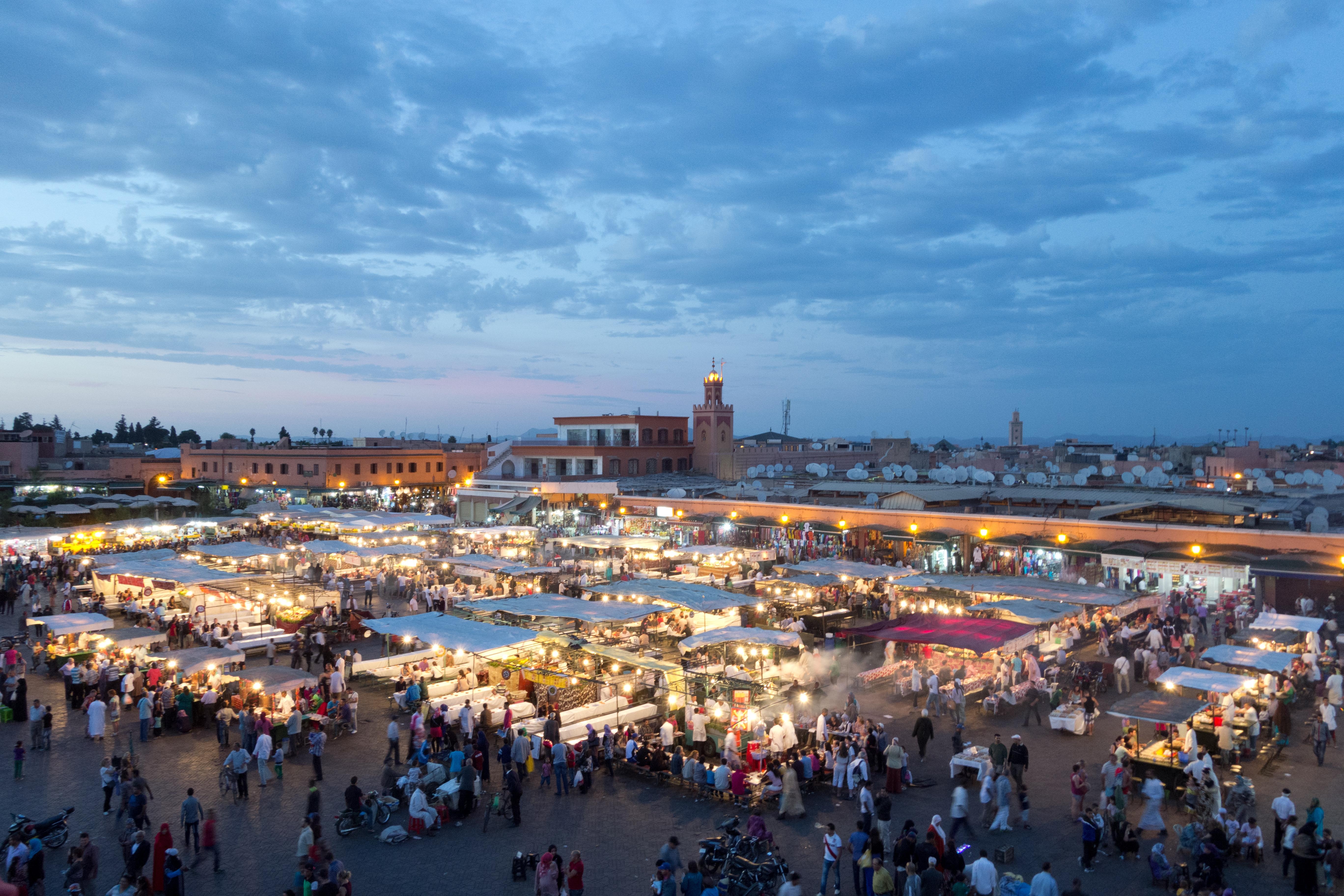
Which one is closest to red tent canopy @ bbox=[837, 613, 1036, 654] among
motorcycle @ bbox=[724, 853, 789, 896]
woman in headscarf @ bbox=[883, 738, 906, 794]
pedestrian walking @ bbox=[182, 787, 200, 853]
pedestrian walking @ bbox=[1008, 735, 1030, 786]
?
pedestrian walking @ bbox=[1008, 735, 1030, 786]

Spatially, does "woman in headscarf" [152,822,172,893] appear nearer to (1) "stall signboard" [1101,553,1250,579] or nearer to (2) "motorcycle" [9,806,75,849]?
(2) "motorcycle" [9,806,75,849]

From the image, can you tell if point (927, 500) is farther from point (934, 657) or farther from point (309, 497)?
point (309, 497)

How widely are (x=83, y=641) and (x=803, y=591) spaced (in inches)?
681

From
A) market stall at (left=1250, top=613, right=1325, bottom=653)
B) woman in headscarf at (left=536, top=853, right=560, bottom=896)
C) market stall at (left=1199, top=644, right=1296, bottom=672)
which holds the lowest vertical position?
woman in headscarf at (left=536, top=853, right=560, bottom=896)

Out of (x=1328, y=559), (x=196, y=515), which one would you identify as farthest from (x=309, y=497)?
(x=1328, y=559)

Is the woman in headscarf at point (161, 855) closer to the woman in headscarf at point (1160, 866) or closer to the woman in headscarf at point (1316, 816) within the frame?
the woman in headscarf at point (1160, 866)

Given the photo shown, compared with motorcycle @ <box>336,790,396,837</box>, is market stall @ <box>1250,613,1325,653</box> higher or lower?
higher

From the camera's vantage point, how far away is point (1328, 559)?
922 inches

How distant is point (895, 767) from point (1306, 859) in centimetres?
480

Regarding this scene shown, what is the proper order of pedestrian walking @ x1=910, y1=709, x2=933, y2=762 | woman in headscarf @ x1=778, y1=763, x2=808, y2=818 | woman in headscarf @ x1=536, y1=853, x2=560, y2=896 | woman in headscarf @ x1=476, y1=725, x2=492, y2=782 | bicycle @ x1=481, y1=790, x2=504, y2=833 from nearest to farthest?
woman in headscarf @ x1=536, y1=853, x2=560, y2=896, bicycle @ x1=481, y1=790, x2=504, y2=833, woman in headscarf @ x1=778, y1=763, x2=808, y2=818, woman in headscarf @ x1=476, y1=725, x2=492, y2=782, pedestrian walking @ x1=910, y1=709, x2=933, y2=762

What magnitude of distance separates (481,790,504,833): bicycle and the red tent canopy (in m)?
8.56

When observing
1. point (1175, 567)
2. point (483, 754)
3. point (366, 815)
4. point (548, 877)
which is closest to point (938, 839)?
point (548, 877)

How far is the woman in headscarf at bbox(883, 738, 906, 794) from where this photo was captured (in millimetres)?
12766

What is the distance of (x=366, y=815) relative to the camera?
38.6 ft
